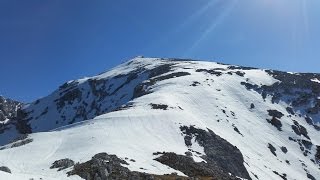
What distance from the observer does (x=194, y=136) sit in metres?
96.3

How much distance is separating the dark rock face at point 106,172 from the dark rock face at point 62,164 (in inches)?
38.2

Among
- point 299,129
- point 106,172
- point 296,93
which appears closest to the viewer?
point 106,172

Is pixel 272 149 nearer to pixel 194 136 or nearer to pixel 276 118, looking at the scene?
pixel 276 118

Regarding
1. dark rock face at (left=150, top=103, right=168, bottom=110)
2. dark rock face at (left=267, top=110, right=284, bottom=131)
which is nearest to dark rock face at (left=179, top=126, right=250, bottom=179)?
dark rock face at (left=150, top=103, right=168, bottom=110)

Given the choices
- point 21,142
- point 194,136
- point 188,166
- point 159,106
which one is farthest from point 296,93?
point 21,142

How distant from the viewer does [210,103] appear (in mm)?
133625

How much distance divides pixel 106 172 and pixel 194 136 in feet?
135

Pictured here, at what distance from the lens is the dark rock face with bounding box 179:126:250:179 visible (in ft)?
298

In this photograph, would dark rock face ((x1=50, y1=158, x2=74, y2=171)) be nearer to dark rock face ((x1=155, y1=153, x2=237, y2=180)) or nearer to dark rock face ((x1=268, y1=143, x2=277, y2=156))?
dark rock face ((x1=155, y1=153, x2=237, y2=180))

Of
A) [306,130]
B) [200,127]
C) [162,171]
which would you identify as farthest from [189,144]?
[306,130]

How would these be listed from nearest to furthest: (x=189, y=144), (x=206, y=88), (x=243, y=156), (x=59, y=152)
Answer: (x=59, y=152) < (x=189, y=144) < (x=243, y=156) < (x=206, y=88)

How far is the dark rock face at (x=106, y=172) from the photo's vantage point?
184ft

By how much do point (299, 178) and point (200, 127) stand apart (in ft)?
84.5

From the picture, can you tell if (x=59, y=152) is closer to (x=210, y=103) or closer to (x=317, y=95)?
(x=210, y=103)
